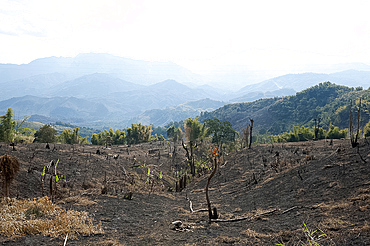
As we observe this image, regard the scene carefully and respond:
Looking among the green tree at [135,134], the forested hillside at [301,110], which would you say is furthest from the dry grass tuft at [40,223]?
the forested hillside at [301,110]

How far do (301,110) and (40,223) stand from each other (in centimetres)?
14151

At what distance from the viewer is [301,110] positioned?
130 metres

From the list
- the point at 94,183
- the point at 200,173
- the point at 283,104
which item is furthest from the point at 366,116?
the point at 94,183

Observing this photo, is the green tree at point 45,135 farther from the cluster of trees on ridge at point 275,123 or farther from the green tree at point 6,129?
the green tree at point 6,129

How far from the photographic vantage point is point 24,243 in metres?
4.62

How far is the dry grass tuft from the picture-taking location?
5.07 m

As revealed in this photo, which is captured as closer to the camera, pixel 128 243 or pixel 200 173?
pixel 128 243

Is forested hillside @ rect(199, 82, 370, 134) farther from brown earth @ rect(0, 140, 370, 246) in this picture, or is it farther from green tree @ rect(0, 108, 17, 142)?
green tree @ rect(0, 108, 17, 142)

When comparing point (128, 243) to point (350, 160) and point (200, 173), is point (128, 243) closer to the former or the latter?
point (350, 160)

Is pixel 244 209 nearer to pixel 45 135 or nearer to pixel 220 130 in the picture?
pixel 220 130

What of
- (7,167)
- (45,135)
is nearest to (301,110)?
(45,135)

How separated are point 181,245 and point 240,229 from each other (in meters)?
1.96

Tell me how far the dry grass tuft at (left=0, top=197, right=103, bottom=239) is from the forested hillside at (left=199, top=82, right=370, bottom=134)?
104489 mm

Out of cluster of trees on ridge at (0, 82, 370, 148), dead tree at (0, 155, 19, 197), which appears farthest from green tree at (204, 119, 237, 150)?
dead tree at (0, 155, 19, 197)
